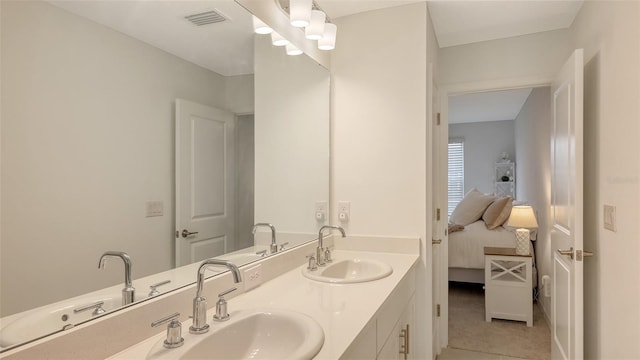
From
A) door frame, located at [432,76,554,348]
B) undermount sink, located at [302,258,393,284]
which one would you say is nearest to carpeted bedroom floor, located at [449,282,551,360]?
door frame, located at [432,76,554,348]

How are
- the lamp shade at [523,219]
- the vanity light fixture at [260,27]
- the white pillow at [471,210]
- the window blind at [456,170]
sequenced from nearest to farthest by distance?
the vanity light fixture at [260,27] → the lamp shade at [523,219] → the white pillow at [471,210] → the window blind at [456,170]

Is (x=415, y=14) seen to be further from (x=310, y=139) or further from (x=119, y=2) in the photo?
(x=119, y=2)

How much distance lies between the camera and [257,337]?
1.18 metres

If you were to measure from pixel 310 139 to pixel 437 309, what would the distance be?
5.27 ft

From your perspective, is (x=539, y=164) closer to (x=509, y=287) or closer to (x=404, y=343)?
(x=509, y=287)

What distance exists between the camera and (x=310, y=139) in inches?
89.0

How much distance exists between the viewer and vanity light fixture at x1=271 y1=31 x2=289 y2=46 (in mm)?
1845

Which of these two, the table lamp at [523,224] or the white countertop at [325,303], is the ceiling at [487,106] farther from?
the white countertop at [325,303]

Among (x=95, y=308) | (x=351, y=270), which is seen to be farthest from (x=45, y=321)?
(x=351, y=270)

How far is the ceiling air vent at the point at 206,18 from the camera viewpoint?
136 centimetres

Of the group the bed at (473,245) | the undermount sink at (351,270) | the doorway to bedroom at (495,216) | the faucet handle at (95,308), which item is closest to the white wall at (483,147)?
the doorway to bedroom at (495,216)

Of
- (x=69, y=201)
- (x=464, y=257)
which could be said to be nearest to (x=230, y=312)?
(x=69, y=201)

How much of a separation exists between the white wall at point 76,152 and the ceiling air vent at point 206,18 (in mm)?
235

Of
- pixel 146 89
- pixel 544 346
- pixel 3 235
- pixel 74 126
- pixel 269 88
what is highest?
pixel 269 88
